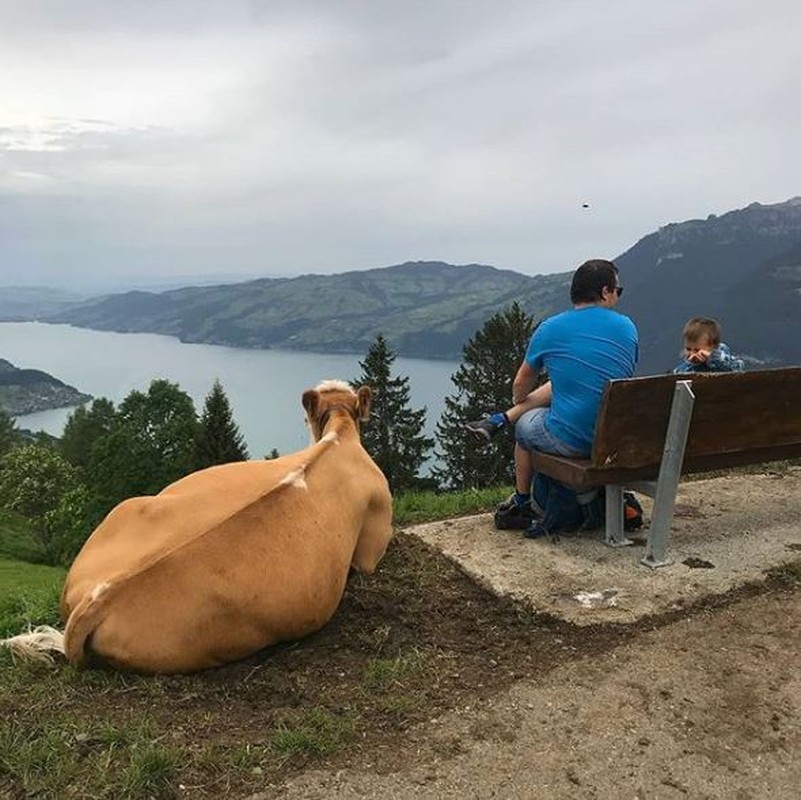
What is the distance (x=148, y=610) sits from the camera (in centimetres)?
379

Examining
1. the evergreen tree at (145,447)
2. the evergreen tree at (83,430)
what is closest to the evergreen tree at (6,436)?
the evergreen tree at (83,430)

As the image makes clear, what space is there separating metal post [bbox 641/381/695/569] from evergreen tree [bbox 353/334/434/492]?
131 ft

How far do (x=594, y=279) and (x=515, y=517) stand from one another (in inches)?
75.2

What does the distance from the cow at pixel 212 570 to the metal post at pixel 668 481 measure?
1.97 metres

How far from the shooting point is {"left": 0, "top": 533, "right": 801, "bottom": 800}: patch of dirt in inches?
126

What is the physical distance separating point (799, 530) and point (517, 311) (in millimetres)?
43711

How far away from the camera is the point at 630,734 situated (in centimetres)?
348

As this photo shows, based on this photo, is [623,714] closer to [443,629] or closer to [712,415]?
[443,629]

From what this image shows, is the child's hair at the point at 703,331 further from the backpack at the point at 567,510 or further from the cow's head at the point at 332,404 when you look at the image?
the cow's head at the point at 332,404

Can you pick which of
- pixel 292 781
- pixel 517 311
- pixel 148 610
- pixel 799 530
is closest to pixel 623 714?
pixel 292 781

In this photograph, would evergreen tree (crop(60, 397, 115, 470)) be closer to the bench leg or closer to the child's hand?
the child's hand

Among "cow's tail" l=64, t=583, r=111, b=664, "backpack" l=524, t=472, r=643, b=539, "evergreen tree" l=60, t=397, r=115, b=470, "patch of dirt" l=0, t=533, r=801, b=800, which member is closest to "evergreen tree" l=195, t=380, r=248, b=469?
"evergreen tree" l=60, t=397, r=115, b=470

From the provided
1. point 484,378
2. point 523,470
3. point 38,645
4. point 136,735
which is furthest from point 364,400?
point 484,378

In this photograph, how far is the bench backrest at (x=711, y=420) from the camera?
198 inches
